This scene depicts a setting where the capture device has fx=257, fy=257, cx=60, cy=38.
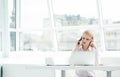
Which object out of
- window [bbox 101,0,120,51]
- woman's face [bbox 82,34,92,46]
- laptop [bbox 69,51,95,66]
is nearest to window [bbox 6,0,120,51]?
window [bbox 101,0,120,51]

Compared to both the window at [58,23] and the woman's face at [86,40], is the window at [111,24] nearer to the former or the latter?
the window at [58,23]

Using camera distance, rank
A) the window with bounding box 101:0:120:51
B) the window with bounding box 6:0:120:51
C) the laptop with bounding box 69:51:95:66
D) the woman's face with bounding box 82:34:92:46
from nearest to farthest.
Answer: the laptop with bounding box 69:51:95:66
the woman's face with bounding box 82:34:92:46
the window with bounding box 101:0:120:51
the window with bounding box 6:0:120:51

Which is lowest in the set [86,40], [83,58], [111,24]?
[83,58]

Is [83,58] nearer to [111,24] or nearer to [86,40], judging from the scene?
[86,40]

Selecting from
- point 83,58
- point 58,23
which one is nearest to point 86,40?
point 83,58

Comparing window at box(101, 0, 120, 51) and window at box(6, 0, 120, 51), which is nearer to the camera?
window at box(101, 0, 120, 51)

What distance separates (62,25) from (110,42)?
3.42 ft

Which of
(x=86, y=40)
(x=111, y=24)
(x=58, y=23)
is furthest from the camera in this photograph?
(x=58, y=23)

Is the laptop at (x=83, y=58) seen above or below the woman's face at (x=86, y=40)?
below

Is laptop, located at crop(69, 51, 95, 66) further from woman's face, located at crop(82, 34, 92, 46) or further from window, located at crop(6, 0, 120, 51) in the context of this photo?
window, located at crop(6, 0, 120, 51)

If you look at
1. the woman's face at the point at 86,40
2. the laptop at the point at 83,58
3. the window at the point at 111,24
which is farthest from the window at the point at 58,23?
the laptop at the point at 83,58

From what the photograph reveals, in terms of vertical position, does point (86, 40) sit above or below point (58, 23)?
below

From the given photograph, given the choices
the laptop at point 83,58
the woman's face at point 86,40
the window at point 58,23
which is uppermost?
the window at point 58,23

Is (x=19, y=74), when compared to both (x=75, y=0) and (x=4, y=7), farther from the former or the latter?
(x=75, y=0)
